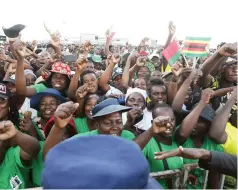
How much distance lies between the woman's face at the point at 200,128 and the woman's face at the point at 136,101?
29.7 inches

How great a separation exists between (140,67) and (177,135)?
261 centimetres

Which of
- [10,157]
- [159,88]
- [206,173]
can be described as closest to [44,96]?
[10,157]

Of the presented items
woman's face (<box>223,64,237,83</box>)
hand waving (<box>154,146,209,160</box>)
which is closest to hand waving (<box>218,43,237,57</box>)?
woman's face (<box>223,64,237,83</box>)

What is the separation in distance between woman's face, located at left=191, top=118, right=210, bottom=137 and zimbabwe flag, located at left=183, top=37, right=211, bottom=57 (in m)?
2.05

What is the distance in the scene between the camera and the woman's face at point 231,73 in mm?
3590

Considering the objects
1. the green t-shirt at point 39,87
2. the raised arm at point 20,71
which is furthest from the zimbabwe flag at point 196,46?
the raised arm at point 20,71

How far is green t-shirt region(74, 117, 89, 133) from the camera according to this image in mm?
2946

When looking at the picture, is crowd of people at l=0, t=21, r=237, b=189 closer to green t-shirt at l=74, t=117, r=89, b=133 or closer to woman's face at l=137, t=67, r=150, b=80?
green t-shirt at l=74, t=117, r=89, b=133

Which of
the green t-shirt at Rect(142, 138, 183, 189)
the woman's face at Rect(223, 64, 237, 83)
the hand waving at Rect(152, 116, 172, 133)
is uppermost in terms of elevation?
the woman's face at Rect(223, 64, 237, 83)

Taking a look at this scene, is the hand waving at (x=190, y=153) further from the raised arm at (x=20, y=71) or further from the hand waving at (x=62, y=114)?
the raised arm at (x=20, y=71)

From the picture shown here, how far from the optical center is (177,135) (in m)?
2.65

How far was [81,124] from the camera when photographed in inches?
119

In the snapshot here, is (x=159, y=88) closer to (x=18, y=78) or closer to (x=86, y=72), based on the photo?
(x=86, y=72)

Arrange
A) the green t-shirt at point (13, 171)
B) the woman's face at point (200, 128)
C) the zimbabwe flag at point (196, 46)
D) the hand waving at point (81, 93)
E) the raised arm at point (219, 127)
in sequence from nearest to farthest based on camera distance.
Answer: the green t-shirt at point (13, 171) → the raised arm at point (219, 127) → the woman's face at point (200, 128) → the hand waving at point (81, 93) → the zimbabwe flag at point (196, 46)
